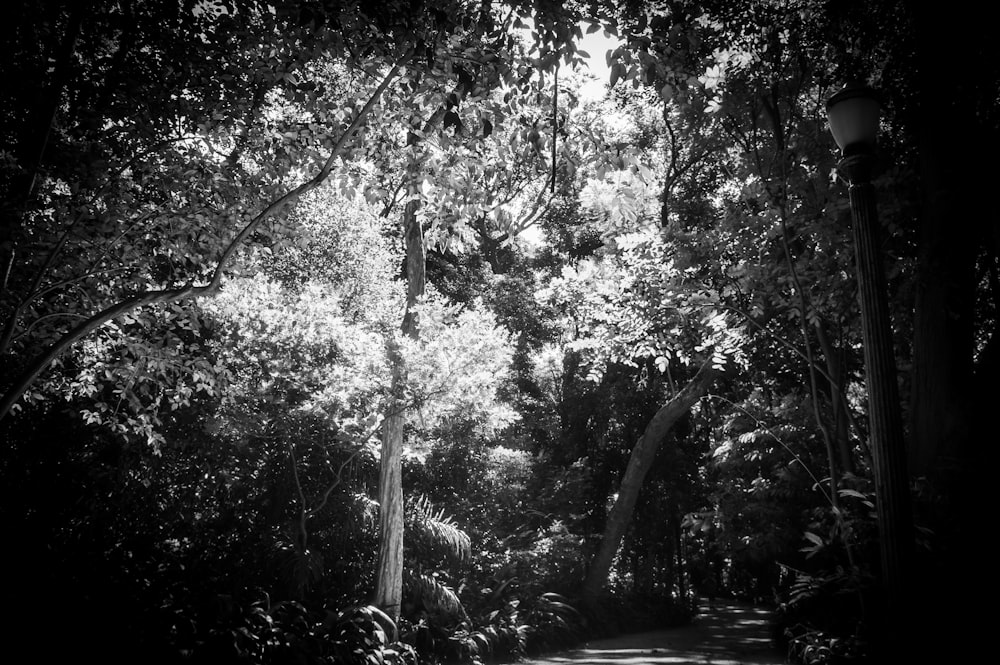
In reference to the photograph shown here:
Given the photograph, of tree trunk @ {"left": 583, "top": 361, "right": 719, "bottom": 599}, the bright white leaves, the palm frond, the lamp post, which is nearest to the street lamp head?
the lamp post

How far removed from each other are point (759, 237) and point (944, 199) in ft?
5.44

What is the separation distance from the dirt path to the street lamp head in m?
8.10

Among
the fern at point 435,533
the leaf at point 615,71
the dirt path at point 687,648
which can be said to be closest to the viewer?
the leaf at point 615,71

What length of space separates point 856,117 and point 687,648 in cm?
1069

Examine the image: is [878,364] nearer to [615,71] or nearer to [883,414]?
[883,414]

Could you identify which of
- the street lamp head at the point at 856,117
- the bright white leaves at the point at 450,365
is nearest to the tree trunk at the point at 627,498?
the bright white leaves at the point at 450,365

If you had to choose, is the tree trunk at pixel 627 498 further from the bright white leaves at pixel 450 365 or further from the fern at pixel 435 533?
the bright white leaves at pixel 450 365

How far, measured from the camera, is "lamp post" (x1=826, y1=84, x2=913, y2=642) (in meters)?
3.39

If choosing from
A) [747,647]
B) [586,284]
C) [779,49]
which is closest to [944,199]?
[779,49]

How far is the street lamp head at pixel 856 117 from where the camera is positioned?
12.3 feet

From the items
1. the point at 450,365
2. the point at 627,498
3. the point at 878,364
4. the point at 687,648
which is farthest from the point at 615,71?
the point at 627,498

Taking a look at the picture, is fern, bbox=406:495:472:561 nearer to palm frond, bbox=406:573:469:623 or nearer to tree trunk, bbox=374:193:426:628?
palm frond, bbox=406:573:469:623

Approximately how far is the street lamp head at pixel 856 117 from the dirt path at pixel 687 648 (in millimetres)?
8100

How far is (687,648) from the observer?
1165 cm
